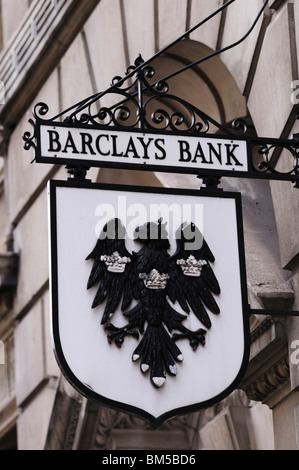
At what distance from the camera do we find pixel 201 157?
27.9ft

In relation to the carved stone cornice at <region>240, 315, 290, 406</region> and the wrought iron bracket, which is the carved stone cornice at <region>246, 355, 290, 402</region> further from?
the wrought iron bracket

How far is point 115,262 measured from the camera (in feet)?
26.3

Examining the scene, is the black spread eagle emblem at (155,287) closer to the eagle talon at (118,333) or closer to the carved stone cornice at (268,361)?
the eagle talon at (118,333)

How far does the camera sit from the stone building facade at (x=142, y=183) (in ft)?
31.6

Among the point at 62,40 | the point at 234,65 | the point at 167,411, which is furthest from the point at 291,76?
the point at 62,40

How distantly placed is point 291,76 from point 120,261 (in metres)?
2.29

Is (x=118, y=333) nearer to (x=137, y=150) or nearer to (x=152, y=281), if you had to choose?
(x=152, y=281)

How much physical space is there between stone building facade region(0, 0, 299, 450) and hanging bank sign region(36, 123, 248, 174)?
100 centimetres

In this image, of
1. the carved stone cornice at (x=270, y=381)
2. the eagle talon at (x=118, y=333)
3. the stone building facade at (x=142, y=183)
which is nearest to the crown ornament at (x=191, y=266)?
the eagle talon at (x=118, y=333)

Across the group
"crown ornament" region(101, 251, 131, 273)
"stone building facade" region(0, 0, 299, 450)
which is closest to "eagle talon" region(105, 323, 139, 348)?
"crown ornament" region(101, 251, 131, 273)

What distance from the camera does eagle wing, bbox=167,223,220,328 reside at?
8.09m

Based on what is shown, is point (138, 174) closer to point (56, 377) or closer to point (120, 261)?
point (56, 377)

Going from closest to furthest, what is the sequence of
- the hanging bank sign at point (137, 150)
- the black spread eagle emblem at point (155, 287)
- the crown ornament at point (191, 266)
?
the black spread eagle emblem at point (155, 287)
the crown ornament at point (191, 266)
the hanging bank sign at point (137, 150)

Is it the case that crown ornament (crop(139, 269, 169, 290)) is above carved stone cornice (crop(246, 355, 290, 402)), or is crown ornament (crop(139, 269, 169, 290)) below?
above
